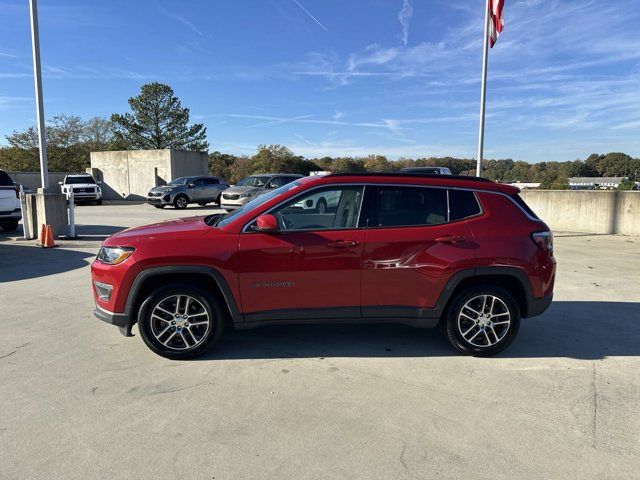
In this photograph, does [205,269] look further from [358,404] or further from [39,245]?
[39,245]

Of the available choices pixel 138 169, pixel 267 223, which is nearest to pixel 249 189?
pixel 267 223

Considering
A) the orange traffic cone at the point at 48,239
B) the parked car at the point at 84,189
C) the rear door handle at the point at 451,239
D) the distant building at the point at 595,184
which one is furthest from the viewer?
the parked car at the point at 84,189

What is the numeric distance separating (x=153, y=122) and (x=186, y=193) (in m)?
30.7

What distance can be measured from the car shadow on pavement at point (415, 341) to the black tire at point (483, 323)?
0.62 feet

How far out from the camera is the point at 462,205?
169 inches

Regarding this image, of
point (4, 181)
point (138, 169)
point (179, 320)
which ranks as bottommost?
point (179, 320)

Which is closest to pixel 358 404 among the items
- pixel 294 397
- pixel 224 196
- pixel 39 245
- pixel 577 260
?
pixel 294 397

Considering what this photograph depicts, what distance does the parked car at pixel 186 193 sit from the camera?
22.2m

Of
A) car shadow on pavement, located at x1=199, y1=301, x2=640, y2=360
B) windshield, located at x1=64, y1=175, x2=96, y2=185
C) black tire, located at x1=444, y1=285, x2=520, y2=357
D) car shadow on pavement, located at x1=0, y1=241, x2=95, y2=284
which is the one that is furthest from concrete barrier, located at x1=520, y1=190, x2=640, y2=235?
windshield, located at x1=64, y1=175, x2=96, y2=185

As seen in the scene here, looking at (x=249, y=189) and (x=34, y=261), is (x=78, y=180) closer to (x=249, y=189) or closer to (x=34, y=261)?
(x=249, y=189)

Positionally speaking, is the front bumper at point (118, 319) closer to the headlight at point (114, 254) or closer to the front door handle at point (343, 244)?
the headlight at point (114, 254)

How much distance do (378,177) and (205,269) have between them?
186 centimetres

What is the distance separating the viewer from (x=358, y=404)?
135 inches

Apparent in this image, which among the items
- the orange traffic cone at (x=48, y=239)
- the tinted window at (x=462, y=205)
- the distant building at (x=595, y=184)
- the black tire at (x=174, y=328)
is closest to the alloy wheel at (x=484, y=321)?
the tinted window at (x=462, y=205)
